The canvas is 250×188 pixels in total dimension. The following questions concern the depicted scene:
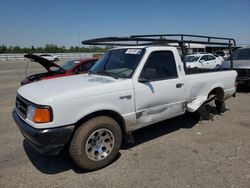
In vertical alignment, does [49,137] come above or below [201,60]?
below

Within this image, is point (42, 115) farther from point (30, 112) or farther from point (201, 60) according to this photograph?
point (201, 60)

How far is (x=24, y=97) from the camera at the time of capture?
3.32 m

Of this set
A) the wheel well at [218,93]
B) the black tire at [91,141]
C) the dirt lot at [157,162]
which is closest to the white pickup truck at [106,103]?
the black tire at [91,141]

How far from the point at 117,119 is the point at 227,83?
11.3ft

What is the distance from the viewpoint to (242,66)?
8648mm

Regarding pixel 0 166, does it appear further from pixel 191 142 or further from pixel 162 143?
pixel 191 142

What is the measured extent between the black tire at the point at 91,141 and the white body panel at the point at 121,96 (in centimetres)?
19

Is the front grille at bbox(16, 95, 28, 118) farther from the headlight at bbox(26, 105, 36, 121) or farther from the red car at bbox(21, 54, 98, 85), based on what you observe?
the red car at bbox(21, 54, 98, 85)

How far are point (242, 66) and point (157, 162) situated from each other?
693cm

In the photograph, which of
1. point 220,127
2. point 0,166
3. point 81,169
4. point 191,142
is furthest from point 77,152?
point 220,127

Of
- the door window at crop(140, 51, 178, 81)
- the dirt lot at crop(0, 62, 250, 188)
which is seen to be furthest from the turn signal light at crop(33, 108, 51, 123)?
the door window at crop(140, 51, 178, 81)

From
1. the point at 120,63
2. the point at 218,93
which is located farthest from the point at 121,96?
the point at 218,93

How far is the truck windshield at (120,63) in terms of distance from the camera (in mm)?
3799

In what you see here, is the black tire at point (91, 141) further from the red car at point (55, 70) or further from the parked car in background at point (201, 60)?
the parked car in background at point (201, 60)
